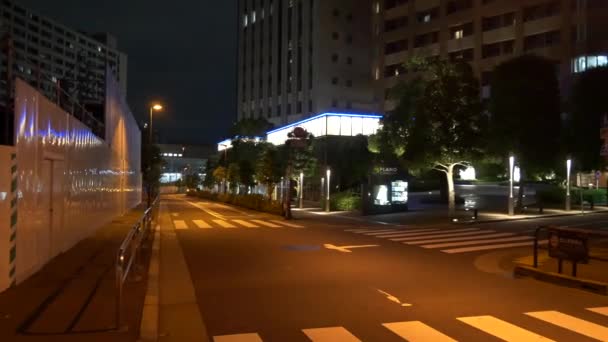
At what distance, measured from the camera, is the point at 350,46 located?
89250 millimetres

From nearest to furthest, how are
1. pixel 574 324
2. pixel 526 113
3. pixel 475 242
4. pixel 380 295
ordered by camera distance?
pixel 574 324
pixel 380 295
pixel 475 242
pixel 526 113

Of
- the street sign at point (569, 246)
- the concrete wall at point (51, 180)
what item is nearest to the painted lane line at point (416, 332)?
the street sign at point (569, 246)

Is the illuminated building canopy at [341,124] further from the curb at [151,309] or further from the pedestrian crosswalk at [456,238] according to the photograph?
the curb at [151,309]

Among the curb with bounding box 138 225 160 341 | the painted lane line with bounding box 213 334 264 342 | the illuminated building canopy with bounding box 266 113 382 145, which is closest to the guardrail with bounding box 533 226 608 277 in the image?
the painted lane line with bounding box 213 334 264 342

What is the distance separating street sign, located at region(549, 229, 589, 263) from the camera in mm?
11664

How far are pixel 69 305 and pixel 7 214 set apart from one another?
1.91 metres

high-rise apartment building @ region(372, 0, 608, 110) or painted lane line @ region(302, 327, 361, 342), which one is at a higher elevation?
high-rise apartment building @ region(372, 0, 608, 110)

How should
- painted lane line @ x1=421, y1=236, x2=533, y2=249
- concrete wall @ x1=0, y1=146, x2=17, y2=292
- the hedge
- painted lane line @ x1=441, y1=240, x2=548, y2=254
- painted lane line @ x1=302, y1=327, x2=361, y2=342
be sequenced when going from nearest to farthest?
painted lane line @ x1=302, y1=327, x2=361, y2=342
concrete wall @ x1=0, y1=146, x2=17, y2=292
painted lane line @ x1=441, y1=240, x2=548, y2=254
painted lane line @ x1=421, y1=236, x2=533, y2=249
the hedge

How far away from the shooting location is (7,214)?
376 inches

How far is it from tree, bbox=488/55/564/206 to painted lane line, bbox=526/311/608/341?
24.8m

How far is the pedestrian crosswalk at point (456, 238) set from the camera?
18.8 metres

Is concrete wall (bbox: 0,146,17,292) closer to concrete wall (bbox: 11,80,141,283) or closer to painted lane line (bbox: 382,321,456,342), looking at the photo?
concrete wall (bbox: 11,80,141,283)

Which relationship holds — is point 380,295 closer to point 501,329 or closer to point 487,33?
point 501,329

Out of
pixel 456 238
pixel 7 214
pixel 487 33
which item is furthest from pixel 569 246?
pixel 487 33
